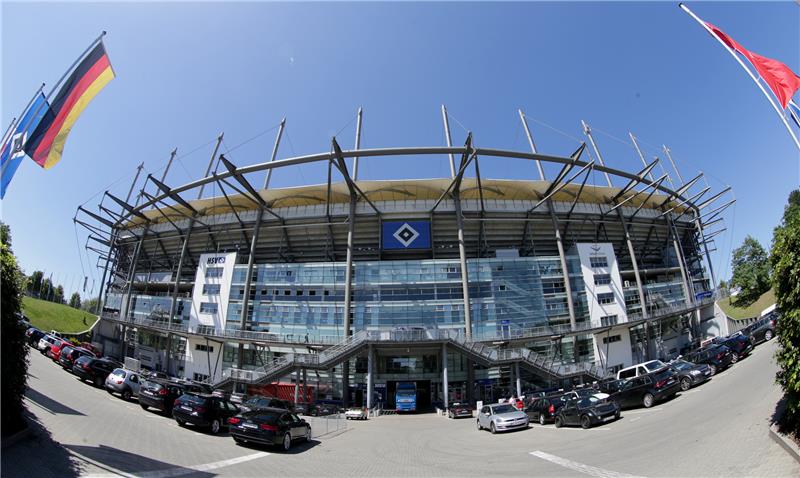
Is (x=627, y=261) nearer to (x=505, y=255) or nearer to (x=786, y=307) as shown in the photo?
(x=505, y=255)

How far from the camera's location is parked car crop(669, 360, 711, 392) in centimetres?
1817

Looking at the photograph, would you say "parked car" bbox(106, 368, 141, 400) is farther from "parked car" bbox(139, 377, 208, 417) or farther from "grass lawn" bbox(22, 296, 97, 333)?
"grass lawn" bbox(22, 296, 97, 333)

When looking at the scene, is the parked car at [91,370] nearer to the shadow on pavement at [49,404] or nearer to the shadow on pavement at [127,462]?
the shadow on pavement at [49,404]

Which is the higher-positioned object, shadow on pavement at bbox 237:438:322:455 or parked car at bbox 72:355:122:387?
parked car at bbox 72:355:122:387

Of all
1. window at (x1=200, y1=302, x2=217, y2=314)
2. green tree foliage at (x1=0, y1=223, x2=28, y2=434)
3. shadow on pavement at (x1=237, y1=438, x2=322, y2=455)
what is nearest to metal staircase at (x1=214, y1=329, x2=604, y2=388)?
window at (x1=200, y1=302, x2=217, y2=314)

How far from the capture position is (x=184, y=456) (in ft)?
29.0

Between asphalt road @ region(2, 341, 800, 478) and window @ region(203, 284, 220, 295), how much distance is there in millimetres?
29179

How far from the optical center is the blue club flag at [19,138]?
10.3 meters

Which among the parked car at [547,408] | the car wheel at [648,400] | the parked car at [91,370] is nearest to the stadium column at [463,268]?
the parked car at [547,408]

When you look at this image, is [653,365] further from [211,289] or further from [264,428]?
[211,289]

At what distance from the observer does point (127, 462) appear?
754 cm

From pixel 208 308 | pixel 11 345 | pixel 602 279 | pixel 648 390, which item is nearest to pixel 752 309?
pixel 602 279

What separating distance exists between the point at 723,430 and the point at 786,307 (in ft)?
13.8

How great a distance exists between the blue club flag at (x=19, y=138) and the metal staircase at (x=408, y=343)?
25.9m
